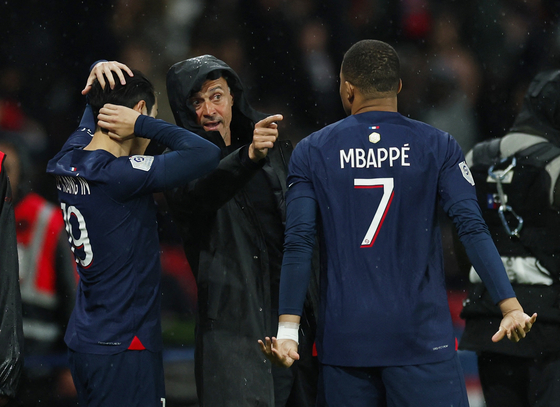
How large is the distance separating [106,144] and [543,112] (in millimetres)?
2026

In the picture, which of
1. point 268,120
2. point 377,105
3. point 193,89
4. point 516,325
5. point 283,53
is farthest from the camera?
point 283,53

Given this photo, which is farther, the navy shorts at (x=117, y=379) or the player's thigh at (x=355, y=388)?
the navy shorts at (x=117, y=379)

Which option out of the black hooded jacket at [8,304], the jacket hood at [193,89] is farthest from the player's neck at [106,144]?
the jacket hood at [193,89]

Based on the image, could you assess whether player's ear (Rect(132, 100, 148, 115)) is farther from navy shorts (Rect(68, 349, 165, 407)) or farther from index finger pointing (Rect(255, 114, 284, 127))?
navy shorts (Rect(68, 349, 165, 407))

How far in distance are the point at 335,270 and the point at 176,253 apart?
3512 mm

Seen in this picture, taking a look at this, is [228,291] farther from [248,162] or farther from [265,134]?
[265,134]

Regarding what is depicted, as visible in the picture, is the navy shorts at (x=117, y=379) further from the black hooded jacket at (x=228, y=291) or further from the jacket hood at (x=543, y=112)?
the jacket hood at (x=543, y=112)

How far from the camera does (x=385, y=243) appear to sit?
2.05 m

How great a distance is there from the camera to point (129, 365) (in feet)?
7.48

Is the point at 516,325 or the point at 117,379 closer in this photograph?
the point at 516,325

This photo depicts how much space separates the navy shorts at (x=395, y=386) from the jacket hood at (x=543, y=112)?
62.0 inches

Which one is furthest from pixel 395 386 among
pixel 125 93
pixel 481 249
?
pixel 125 93

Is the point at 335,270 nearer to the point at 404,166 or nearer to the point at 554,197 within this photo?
the point at 404,166

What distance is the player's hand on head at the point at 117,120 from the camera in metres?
2.31
